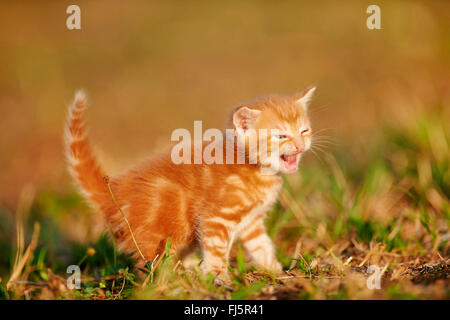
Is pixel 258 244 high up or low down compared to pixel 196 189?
down

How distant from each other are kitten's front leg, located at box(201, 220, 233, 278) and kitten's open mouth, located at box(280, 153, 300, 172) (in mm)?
430

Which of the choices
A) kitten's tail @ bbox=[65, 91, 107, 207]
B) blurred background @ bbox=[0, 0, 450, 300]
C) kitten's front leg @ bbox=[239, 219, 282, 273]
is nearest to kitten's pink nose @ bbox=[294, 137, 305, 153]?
kitten's front leg @ bbox=[239, 219, 282, 273]

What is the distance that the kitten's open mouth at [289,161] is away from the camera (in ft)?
7.73

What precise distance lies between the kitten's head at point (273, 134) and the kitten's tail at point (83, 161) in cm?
78

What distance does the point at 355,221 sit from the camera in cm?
274

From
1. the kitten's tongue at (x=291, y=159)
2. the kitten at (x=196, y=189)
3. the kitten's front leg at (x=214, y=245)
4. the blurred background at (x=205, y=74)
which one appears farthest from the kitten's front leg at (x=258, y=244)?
the blurred background at (x=205, y=74)

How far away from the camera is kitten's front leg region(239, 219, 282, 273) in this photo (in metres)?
2.51

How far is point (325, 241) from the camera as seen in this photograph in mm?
2723

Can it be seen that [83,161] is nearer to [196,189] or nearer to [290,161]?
[196,189]

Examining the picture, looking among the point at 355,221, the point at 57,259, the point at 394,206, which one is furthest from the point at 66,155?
the point at 394,206

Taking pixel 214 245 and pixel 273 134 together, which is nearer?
pixel 214 245

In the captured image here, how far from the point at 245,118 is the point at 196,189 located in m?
0.44

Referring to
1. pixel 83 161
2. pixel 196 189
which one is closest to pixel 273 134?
pixel 196 189
